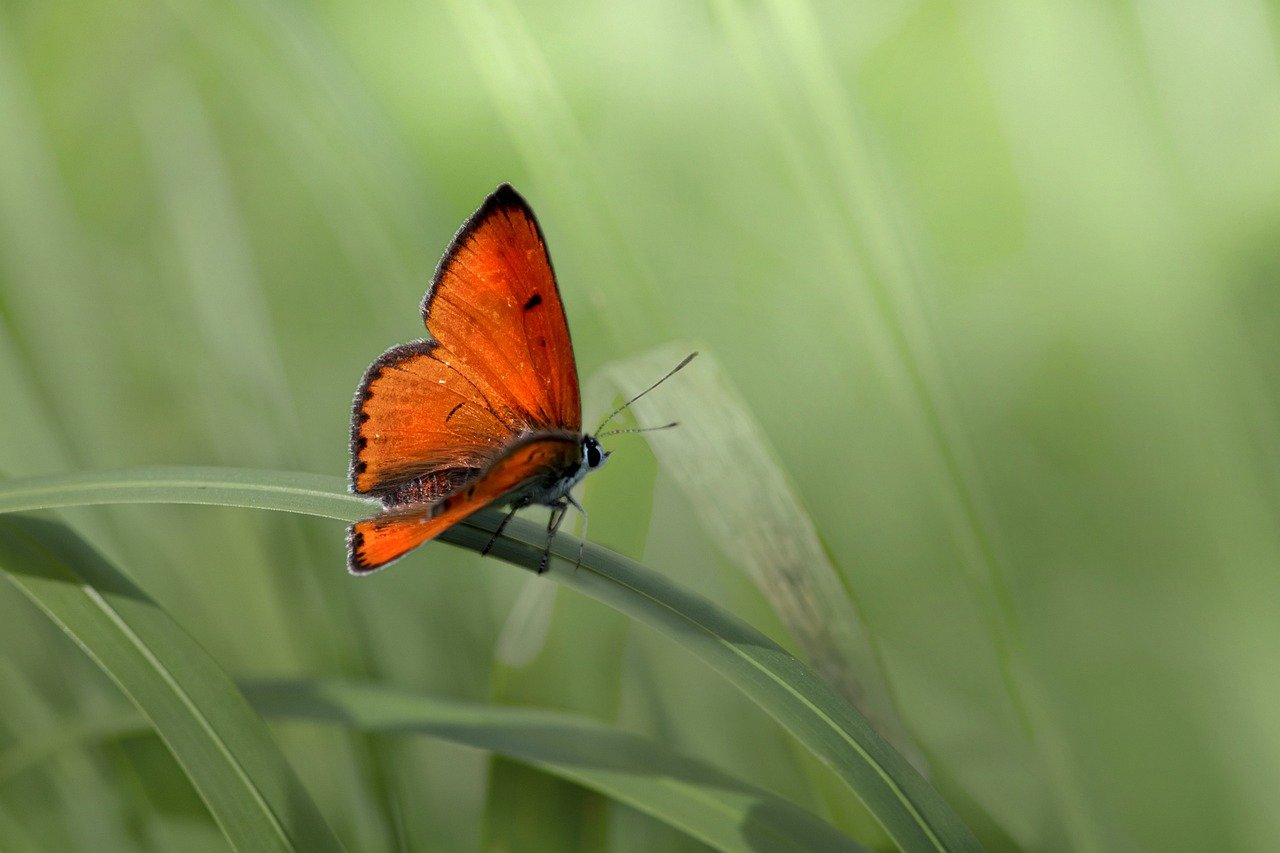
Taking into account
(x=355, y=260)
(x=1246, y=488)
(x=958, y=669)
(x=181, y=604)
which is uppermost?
(x=355, y=260)

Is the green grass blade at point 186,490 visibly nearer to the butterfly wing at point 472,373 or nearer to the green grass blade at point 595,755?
the butterfly wing at point 472,373

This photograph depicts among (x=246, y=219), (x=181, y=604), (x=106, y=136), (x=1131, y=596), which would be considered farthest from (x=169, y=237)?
(x=1131, y=596)

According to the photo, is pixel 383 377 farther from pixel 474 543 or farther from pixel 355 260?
pixel 355 260

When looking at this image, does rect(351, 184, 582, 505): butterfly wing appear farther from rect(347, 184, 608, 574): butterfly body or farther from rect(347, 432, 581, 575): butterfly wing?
rect(347, 432, 581, 575): butterfly wing

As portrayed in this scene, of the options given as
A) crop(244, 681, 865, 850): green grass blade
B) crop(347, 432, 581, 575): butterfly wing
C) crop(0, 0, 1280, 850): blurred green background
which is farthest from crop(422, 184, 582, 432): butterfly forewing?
crop(244, 681, 865, 850): green grass blade

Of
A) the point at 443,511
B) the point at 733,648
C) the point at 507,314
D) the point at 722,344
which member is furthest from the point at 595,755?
the point at 722,344

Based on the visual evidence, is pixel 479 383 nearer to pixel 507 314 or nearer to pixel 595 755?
pixel 507 314
